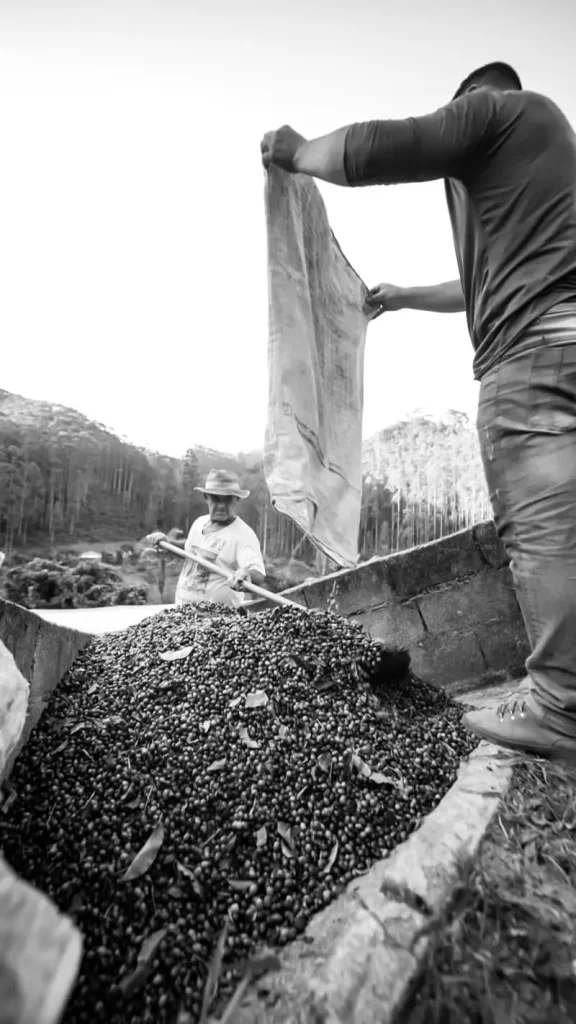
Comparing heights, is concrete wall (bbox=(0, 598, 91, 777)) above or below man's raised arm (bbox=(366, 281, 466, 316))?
below

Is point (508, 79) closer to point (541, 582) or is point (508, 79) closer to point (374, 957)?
point (541, 582)

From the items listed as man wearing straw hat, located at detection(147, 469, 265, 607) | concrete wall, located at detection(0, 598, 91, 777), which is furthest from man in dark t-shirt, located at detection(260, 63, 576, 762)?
man wearing straw hat, located at detection(147, 469, 265, 607)

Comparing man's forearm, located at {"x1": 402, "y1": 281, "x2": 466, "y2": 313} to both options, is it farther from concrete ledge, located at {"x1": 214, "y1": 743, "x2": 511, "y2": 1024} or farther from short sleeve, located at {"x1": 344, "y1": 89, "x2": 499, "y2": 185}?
concrete ledge, located at {"x1": 214, "y1": 743, "x2": 511, "y2": 1024}

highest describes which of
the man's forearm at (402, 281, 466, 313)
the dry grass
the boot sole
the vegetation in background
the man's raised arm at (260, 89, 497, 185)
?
the man's raised arm at (260, 89, 497, 185)

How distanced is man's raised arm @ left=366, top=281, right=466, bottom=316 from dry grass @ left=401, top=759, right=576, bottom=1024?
1.89 metres

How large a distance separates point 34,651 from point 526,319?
1.78 meters

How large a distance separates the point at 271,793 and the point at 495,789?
1.87ft

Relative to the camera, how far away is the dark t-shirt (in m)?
1.42

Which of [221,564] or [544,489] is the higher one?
[544,489]

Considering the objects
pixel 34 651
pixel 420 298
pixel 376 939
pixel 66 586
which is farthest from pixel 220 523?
pixel 376 939

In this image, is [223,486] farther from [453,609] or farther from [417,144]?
[417,144]

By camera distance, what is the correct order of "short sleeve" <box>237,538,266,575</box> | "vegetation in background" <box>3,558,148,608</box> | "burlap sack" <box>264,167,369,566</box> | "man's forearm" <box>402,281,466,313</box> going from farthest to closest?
1. "vegetation in background" <box>3,558,148,608</box>
2. "short sleeve" <box>237,538,266,575</box>
3. "man's forearm" <box>402,281,466,313</box>
4. "burlap sack" <box>264,167,369,566</box>

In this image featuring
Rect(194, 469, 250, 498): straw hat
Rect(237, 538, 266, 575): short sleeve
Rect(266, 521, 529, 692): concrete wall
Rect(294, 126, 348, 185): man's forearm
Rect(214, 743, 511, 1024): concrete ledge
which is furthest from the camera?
Rect(194, 469, 250, 498): straw hat

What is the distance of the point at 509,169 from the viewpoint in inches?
57.3
